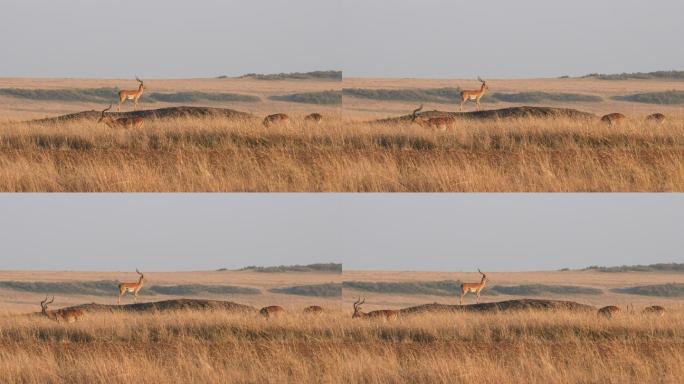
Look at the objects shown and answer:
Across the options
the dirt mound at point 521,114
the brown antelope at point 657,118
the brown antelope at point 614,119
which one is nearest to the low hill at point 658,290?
the dirt mound at point 521,114

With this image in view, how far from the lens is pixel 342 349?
729 inches

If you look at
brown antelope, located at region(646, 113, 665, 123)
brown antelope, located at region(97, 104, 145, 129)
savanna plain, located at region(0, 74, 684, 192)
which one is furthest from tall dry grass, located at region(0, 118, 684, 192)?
brown antelope, located at region(646, 113, 665, 123)

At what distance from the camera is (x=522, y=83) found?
72375 mm

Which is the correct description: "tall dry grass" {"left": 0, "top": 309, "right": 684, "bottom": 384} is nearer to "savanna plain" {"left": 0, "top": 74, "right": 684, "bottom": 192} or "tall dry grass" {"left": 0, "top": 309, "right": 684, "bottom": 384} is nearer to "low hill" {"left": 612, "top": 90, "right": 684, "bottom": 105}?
"savanna plain" {"left": 0, "top": 74, "right": 684, "bottom": 192}

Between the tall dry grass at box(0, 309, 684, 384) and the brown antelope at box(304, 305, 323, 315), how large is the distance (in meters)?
1.02

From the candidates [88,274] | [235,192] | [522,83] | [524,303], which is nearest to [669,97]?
[522,83]

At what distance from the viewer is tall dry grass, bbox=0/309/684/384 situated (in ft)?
57.5

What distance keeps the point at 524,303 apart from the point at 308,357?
7.69 metres

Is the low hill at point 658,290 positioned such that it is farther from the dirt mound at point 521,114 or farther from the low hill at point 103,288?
the low hill at point 103,288

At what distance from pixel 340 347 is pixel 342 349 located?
13 centimetres

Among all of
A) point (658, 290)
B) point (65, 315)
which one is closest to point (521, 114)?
point (65, 315)

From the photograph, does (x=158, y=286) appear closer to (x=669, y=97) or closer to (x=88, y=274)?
(x=88, y=274)

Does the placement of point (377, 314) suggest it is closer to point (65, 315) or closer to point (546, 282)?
point (65, 315)

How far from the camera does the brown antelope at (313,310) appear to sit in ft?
73.0
